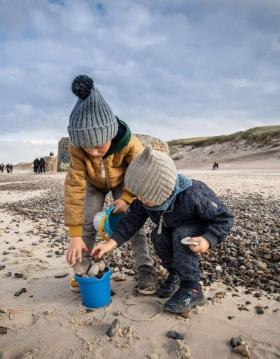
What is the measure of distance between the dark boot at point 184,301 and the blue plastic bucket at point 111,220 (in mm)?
806

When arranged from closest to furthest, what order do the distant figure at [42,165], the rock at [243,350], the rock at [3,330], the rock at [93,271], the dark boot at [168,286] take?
1. the rock at [243,350]
2. the rock at [3,330]
3. the rock at [93,271]
4. the dark boot at [168,286]
5. the distant figure at [42,165]

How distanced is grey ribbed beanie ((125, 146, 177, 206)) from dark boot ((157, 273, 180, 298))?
86 cm

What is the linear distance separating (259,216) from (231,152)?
35.4 meters

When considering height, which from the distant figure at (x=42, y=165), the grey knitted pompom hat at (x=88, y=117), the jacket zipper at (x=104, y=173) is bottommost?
the distant figure at (x=42, y=165)

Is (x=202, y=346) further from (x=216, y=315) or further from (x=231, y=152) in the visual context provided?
(x=231, y=152)

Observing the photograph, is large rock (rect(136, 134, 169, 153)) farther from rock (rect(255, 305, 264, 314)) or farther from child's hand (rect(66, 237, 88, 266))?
rock (rect(255, 305, 264, 314))

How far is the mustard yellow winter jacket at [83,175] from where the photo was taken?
319 centimetres

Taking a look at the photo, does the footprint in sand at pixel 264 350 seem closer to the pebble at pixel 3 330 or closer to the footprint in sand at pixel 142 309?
the footprint in sand at pixel 142 309

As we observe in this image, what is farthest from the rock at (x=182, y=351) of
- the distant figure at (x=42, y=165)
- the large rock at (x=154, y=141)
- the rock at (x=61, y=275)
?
the distant figure at (x=42, y=165)

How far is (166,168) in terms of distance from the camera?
8.87 feet

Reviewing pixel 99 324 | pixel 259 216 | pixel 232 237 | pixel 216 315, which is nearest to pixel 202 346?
pixel 216 315

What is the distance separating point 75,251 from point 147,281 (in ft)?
2.31

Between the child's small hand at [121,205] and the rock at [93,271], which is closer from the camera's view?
the rock at [93,271]

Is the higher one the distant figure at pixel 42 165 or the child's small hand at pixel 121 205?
the child's small hand at pixel 121 205
